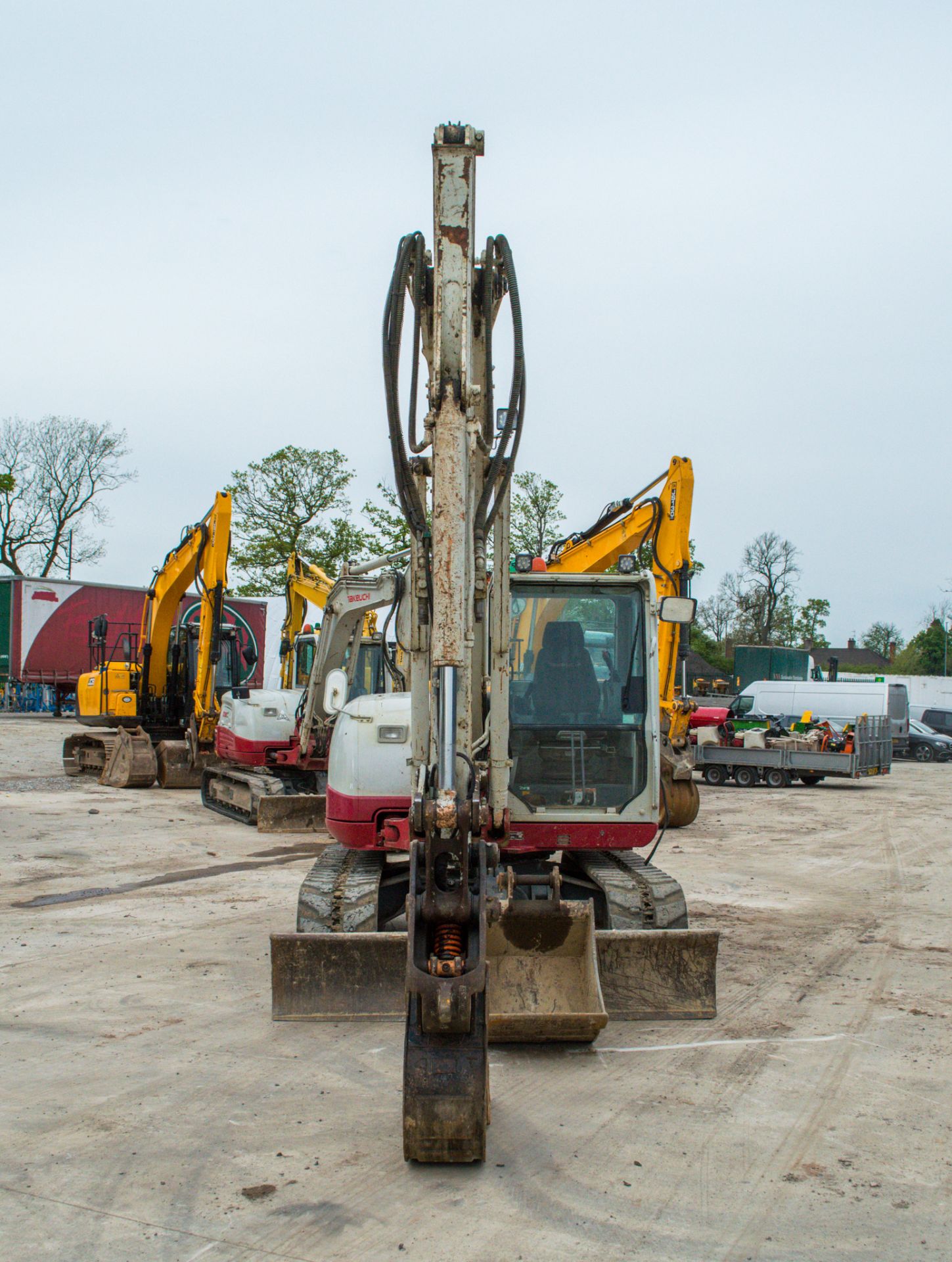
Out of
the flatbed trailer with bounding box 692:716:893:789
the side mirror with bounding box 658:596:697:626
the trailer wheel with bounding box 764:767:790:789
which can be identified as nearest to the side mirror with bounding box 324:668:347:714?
the side mirror with bounding box 658:596:697:626

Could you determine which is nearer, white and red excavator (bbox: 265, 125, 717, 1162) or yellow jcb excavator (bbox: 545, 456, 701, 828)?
white and red excavator (bbox: 265, 125, 717, 1162)

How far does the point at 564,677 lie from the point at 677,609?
858 mm

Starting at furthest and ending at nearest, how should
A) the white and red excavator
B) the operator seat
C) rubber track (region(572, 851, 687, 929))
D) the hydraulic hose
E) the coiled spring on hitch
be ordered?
1. the operator seat
2. rubber track (region(572, 851, 687, 929))
3. the hydraulic hose
4. the white and red excavator
5. the coiled spring on hitch

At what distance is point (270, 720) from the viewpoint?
1448cm

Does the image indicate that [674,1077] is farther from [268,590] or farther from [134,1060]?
[268,590]

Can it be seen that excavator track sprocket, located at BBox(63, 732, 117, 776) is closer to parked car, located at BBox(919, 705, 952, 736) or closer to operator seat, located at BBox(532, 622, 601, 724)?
operator seat, located at BBox(532, 622, 601, 724)

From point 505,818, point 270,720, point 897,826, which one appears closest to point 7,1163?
point 505,818

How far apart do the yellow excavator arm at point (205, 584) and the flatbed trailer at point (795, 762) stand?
34.4ft

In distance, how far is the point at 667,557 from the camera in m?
14.0

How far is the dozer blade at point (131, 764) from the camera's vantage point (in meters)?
17.5

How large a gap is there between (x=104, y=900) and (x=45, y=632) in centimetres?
2472

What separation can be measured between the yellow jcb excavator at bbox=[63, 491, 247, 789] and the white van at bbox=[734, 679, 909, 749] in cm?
1416

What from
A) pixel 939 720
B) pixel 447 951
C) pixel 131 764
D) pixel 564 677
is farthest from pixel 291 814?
pixel 939 720

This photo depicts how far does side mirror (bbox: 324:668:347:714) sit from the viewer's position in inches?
323
